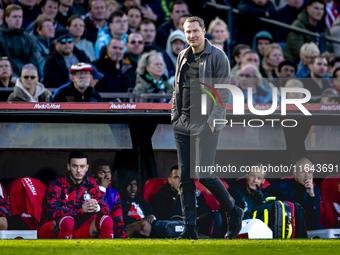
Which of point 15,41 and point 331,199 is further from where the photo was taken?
point 15,41

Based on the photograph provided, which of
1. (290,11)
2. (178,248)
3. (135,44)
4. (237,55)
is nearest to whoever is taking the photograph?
(178,248)

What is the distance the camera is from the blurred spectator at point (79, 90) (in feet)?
25.2

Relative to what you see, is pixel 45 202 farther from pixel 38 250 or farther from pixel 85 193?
pixel 38 250

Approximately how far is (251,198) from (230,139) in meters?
0.83

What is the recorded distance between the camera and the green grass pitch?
14.8ft

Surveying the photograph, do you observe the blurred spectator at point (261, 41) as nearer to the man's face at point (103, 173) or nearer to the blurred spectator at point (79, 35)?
the blurred spectator at point (79, 35)

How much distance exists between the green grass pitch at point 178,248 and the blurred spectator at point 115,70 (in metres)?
4.27

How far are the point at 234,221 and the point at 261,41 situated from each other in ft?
20.4

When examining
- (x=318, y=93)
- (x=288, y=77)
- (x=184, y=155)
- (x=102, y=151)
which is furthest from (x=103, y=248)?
(x=288, y=77)

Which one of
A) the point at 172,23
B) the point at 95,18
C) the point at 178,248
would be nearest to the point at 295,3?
the point at 172,23

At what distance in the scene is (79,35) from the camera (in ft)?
33.4

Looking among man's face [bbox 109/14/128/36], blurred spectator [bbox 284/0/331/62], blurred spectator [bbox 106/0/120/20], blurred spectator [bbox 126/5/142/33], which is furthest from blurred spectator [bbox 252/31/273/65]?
blurred spectator [bbox 106/0/120/20]

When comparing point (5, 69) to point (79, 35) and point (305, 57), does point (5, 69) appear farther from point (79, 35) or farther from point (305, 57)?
point (305, 57)

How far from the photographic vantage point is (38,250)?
4.63 metres
